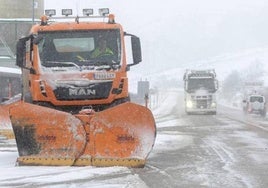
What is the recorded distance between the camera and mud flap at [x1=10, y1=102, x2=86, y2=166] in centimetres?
1011

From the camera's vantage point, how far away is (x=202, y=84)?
36.8 meters

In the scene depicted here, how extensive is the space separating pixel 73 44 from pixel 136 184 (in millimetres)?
3757

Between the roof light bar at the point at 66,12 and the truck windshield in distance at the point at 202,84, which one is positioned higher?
the roof light bar at the point at 66,12

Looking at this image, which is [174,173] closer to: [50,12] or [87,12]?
[87,12]

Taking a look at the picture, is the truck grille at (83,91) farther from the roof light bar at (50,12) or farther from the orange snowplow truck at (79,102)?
the roof light bar at (50,12)

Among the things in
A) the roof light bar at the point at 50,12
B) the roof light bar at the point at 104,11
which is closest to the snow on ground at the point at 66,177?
the roof light bar at the point at 50,12

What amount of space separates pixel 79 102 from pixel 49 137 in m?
1.22

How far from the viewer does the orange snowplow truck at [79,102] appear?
10.1 meters

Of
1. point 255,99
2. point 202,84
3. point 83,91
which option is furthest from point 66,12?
point 255,99

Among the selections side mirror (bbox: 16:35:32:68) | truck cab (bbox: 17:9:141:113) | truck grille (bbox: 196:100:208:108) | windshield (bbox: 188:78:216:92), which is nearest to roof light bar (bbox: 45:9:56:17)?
truck cab (bbox: 17:9:141:113)

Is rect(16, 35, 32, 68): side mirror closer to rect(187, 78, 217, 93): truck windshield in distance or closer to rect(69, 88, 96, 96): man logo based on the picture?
rect(69, 88, 96, 96): man logo

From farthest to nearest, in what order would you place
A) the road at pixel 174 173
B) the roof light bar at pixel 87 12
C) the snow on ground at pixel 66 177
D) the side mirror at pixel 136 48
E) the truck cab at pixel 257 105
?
the truck cab at pixel 257 105 → the roof light bar at pixel 87 12 → the side mirror at pixel 136 48 → the road at pixel 174 173 → the snow on ground at pixel 66 177

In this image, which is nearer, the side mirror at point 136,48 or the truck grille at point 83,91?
the truck grille at point 83,91

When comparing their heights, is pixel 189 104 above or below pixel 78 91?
below
